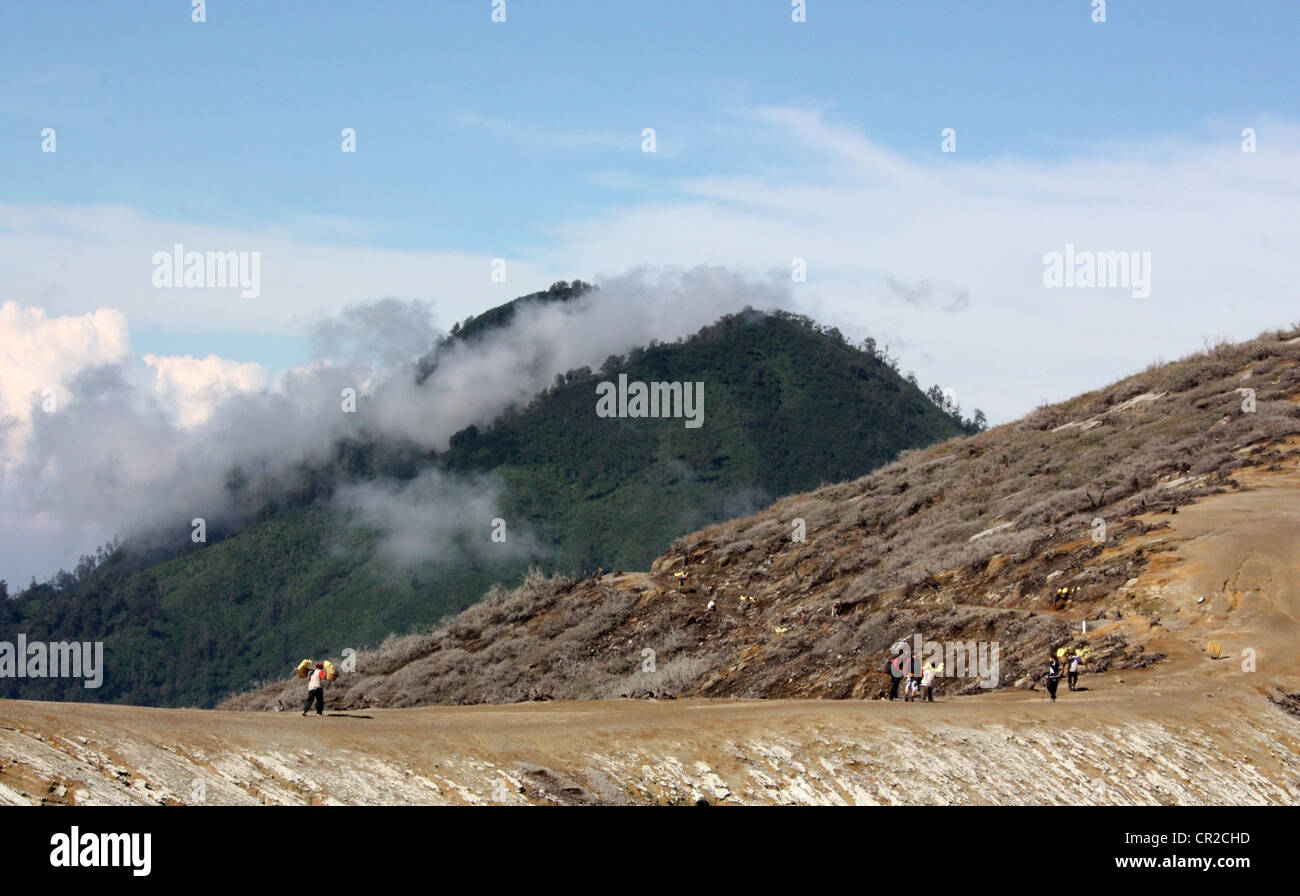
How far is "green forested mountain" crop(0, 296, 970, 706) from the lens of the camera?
364 feet

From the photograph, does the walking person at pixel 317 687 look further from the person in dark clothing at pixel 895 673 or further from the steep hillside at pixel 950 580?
the person in dark clothing at pixel 895 673

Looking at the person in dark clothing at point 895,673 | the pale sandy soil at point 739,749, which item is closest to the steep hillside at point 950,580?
the pale sandy soil at point 739,749

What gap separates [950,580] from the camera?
33.8m

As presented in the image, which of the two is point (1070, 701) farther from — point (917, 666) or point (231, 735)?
point (231, 735)

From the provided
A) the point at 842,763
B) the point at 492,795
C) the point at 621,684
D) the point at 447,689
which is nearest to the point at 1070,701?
the point at 842,763

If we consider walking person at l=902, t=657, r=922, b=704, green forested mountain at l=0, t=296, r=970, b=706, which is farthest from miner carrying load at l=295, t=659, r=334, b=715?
green forested mountain at l=0, t=296, r=970, b=706

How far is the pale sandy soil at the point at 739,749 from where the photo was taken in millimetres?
15164

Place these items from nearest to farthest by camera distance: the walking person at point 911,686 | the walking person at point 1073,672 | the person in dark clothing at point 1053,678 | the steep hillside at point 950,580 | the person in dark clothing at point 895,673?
the person in dark clothing at point 1053,678 → the walking person at point 1073,672 → the person in dark clothing at point 895,673 → the walking person at point 911,686 → the steep hillside at point 950,580

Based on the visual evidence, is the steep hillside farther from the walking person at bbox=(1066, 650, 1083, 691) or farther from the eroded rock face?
the eroded rock face

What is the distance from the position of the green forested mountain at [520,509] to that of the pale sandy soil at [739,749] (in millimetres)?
81462

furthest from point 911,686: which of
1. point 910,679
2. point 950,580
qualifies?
point 950,580

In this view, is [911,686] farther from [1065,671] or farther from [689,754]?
[689,754]

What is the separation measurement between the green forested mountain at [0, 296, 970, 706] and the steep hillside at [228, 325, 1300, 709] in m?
59.6

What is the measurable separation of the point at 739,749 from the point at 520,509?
108 meters
